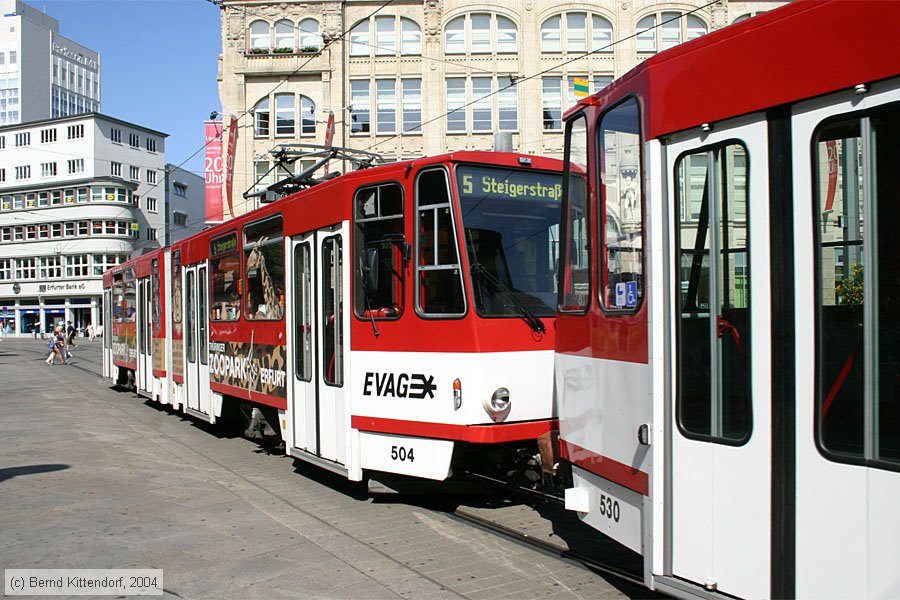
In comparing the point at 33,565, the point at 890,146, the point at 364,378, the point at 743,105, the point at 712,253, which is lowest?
the point at 33,565

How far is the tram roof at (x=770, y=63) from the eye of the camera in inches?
129

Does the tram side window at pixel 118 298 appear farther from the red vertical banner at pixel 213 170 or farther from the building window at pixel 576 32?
the building window at pixel 576 32

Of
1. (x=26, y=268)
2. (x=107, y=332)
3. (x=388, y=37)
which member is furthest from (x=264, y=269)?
(x=26, y=268)

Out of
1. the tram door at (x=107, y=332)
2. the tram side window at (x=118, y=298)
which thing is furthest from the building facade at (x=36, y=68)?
the tram side window at (x=118, y=298)

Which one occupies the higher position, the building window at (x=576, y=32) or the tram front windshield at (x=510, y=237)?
the building window at (x=576, y=32)

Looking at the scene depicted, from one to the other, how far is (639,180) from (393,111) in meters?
36.4

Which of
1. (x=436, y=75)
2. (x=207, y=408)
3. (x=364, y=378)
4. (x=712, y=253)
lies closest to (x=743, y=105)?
(x=712, y=253)

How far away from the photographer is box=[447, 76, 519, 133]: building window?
127 feet

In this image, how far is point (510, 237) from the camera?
23.5 ft

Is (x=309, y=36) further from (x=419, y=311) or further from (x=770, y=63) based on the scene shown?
(x=770, y=63)

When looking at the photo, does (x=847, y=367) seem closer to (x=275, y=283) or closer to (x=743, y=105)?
(x=743, y=105)

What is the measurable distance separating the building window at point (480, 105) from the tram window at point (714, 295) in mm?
35331

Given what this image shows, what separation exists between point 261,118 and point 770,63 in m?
39.4

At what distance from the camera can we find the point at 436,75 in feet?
129
